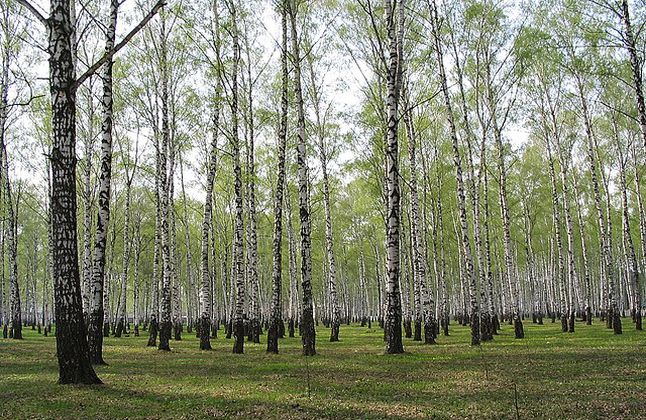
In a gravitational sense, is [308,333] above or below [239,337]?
above

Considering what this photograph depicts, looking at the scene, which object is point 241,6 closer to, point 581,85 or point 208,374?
point 208,374

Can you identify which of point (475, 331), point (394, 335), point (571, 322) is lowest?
point (571, 322)

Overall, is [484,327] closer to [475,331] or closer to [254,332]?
[475,331]

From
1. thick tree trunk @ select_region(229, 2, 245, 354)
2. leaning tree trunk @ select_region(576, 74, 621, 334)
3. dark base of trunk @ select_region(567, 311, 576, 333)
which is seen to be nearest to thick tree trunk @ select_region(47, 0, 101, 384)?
thick tree trunk @ select_region(229, 2, 245, 354)

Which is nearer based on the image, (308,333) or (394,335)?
(394,335)

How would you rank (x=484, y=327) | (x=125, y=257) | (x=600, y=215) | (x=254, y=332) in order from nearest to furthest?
1. (x=484, y=327)
2. (x=254, y=332)
3. (x=600, y=215)
4. (x=125, y=257)

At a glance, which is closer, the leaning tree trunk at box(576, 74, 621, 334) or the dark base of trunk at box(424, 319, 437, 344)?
the dark base of trunk at box(424, 319, 437, 344)

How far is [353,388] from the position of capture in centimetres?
928

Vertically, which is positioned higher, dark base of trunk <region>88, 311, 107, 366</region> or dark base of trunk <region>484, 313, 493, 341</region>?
dark base of trunk <region>88, 311, 107, 366</region>

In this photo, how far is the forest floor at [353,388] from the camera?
286 inches

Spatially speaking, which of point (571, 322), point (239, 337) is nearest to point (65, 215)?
point (239, 337)

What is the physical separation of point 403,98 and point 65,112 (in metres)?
14.5

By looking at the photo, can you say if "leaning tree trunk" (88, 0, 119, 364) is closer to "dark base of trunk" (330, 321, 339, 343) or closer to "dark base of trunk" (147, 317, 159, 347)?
"dark base of trunk" (147, 317, 159, 347)

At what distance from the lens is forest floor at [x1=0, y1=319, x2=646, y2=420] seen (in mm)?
7266
